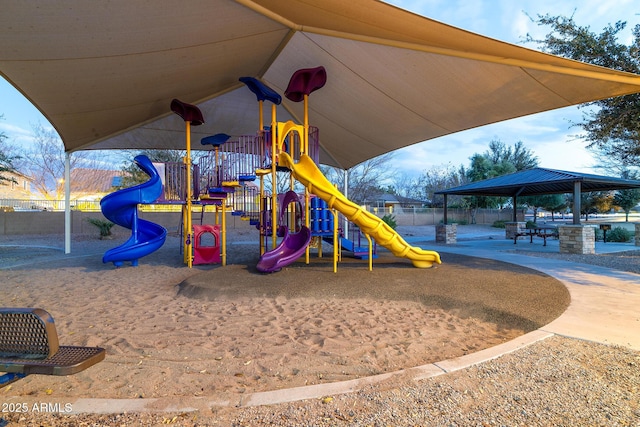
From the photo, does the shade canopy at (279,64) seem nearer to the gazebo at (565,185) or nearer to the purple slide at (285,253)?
the purple slide at (285,253)

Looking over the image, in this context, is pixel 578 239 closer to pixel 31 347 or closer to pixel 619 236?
pixel 619 236

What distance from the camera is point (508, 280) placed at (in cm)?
681

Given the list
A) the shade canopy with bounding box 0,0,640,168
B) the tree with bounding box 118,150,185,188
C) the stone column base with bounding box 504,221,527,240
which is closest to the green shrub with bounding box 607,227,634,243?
the stone column base with bounding box 504,221,527,240

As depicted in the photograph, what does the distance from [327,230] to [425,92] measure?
3.86 m

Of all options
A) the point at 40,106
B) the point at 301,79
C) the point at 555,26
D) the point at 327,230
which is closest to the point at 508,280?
the point at 327,230

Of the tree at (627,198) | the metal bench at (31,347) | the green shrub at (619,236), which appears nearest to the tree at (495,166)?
the tree at (627,198)

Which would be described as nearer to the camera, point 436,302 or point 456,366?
point 456,366

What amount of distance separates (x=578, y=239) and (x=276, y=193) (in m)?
10.1

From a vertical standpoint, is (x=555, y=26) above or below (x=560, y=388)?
above

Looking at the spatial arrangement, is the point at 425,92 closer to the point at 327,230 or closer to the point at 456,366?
the point at 327,230

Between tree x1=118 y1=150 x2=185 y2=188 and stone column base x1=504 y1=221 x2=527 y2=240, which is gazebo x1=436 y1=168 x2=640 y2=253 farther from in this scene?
tree x1=118 y1=150 x2=185 y2=188

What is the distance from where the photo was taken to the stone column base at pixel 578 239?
11.6 metres

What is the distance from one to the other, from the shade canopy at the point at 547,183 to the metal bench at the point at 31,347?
47.5 ft

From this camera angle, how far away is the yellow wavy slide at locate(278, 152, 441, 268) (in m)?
7.63
